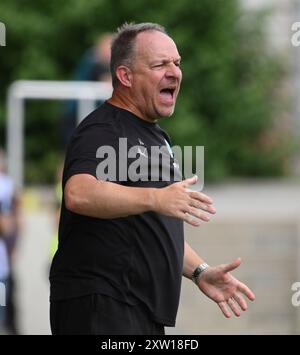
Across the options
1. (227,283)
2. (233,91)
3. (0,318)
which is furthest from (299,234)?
(227,283)

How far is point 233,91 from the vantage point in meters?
14.1

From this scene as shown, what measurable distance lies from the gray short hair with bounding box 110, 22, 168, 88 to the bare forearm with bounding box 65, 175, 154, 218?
547 mm

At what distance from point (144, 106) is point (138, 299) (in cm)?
73

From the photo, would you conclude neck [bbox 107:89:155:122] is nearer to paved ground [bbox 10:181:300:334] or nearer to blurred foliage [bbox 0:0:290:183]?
paved ground [bbox 10:181:300:334]

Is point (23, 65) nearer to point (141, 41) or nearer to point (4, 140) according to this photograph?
point (4, 140)

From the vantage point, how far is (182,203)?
3736 millimetres

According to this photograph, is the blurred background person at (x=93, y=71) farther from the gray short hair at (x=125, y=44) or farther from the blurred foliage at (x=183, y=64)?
the blurred foliage at (x=183, y=64)

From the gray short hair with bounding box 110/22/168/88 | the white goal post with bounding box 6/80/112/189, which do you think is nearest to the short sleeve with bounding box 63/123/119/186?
the gray short hair with bounding box 110/22/168/88

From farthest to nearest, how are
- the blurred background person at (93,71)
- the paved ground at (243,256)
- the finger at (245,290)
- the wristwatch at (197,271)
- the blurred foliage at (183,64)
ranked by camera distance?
the blurred foliage at (183,64) < the paved ground at (243,256) < the blurred background person at (93,71) < the wristwatch at (197,271) < the finger at (245,290)

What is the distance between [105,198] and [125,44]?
0.68 m

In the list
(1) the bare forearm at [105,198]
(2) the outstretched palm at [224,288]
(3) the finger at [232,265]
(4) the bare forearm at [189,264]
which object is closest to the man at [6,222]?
(4) the bare forearm at [189,264]

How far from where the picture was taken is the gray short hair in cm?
417

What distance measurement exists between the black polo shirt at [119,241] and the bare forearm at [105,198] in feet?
0.48

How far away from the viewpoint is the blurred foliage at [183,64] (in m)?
13.2
